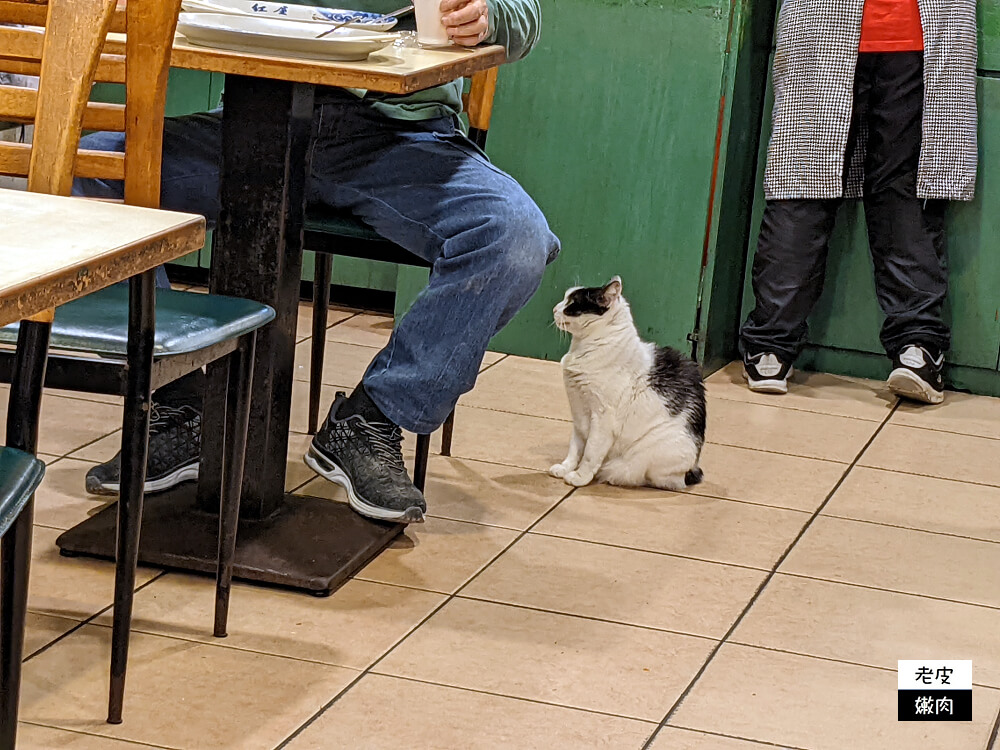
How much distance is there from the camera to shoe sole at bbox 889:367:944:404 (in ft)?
12.3

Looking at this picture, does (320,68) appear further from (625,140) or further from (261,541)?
(625,140)

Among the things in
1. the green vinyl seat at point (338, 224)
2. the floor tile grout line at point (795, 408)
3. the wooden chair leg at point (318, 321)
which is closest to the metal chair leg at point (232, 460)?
the green vinyl seat at point (338, 224)

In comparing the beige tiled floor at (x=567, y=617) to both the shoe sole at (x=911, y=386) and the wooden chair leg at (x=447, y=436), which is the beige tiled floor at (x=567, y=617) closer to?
the wooden chair leg at (x=447, y=436)

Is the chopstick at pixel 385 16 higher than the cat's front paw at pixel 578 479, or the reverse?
the chopstick at pixel 385 16

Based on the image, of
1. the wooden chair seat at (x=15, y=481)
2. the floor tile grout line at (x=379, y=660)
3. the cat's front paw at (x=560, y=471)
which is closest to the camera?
→ the wooden chair seat at (x=15, y=481)

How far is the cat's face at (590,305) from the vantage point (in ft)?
9.90

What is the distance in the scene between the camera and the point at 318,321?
3.11 metres

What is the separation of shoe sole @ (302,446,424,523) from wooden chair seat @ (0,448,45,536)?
1.08m

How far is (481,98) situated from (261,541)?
1099mm

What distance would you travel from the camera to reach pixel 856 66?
372 cm

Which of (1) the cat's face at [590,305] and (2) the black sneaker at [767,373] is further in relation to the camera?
(2) the black sneaker at [767,373]

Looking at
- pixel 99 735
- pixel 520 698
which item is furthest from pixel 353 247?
pixel 99 735

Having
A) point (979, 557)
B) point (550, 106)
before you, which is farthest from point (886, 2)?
point (979, 557)

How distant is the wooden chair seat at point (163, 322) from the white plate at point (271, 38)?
0.38 metres
